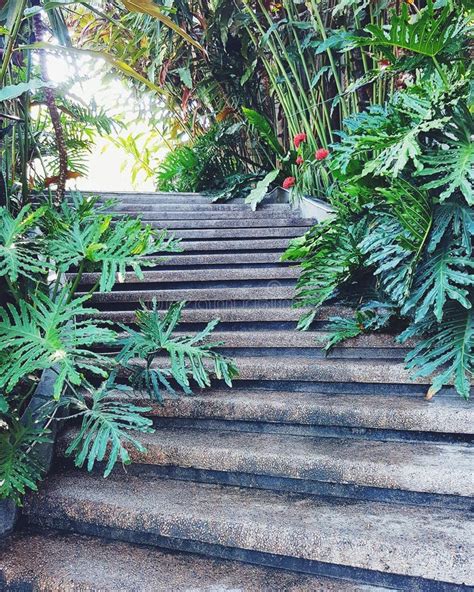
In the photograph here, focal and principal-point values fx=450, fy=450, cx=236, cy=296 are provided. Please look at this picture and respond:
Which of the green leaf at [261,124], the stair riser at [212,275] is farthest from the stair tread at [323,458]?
the green leaf at [261,124]

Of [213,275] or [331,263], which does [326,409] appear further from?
[213,275]

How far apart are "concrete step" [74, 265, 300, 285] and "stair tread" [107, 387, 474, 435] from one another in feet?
2.68

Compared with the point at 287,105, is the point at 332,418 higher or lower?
lower

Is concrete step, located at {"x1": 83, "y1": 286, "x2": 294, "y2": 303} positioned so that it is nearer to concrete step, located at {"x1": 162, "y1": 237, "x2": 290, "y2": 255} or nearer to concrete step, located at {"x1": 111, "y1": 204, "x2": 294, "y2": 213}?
concrete step, located at {"x1": 162, "y1": 237, "x2": 290, "y2": 255}

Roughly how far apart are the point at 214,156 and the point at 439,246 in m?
3.50

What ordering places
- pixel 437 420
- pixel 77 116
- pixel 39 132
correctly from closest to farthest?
pixel 437 420
pixel 77 116
pixel 39 132

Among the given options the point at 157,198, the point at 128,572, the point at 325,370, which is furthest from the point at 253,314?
the point at 157,198

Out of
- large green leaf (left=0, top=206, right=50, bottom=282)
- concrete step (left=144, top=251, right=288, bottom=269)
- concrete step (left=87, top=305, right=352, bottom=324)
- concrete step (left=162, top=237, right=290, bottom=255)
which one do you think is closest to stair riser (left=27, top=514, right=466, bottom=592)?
large green leaf (left=0, top=206, right=50, bottom=282)

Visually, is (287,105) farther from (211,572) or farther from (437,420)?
(211,572)

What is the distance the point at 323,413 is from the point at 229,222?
6.69ft

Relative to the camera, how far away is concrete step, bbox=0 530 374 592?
0.99 meters

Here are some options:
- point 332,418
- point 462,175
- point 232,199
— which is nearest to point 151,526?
point 332,418

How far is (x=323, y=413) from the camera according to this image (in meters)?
1.42

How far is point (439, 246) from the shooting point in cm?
152
